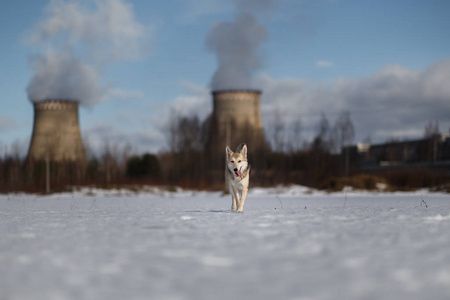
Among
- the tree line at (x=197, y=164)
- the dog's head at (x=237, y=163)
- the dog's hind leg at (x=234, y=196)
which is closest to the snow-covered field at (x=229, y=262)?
the dog's head at (x=237, y=163)

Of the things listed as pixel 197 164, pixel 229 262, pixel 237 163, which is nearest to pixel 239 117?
pixel 197 164

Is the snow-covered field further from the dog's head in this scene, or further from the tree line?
the tree line

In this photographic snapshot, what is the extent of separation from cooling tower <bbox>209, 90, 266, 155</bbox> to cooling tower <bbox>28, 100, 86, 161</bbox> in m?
10.3

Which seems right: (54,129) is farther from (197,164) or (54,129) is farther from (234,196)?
(234,196)

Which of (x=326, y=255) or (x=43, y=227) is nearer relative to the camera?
(x=326, y=255)

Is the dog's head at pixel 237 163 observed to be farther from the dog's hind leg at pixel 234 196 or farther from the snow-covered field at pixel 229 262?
the snow-covered field at pixel 229 262

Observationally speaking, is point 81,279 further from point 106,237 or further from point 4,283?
point 106,237

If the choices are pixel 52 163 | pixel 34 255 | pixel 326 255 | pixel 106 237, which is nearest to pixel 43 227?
pixel 106 237

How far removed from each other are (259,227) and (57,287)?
232 cm

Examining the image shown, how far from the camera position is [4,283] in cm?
252

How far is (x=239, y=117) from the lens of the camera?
1260 inches

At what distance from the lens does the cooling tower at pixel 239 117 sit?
31609 mm

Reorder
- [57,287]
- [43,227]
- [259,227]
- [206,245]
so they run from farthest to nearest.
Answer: [43,227] → [259,227] → [206,245] → [57,287]

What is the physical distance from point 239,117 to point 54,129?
43.6 feet
